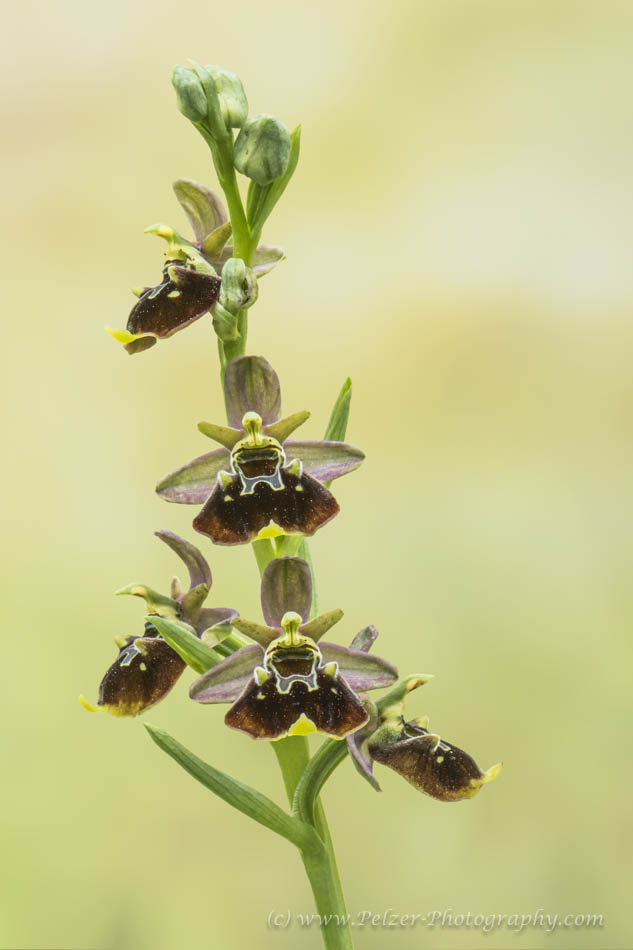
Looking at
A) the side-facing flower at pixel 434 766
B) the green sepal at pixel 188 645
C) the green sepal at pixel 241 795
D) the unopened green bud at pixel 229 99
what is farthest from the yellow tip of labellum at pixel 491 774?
the unopened green bud at pixel 229 99

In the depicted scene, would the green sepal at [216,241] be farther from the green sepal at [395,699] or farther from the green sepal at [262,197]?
the green sepal at [395,699]

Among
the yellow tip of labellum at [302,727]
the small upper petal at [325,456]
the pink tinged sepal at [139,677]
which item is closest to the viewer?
the yellow tip of labellum at [302,727]

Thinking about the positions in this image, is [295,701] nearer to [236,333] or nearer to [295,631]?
[295,631]

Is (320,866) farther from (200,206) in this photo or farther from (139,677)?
(200,206)

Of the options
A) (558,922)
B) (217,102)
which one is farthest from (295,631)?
(558,922)

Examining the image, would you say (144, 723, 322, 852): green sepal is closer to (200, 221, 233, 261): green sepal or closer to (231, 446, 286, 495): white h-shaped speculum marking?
(231, 446, 286, 495): white h-shaped speculum marking

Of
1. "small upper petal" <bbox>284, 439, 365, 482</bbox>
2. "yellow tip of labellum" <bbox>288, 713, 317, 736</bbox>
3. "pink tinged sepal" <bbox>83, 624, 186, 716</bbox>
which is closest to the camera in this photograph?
"yellow tip of labellum" <bbox>288, 713, 317, 736</bbox>

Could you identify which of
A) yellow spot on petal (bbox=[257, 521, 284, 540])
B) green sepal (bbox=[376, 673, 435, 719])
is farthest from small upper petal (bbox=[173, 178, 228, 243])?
green sepal (bbox=[376, 673, 435, 719])
